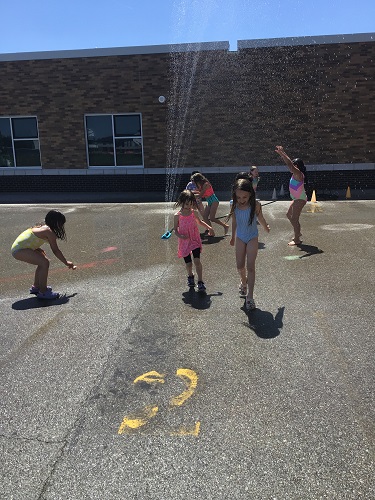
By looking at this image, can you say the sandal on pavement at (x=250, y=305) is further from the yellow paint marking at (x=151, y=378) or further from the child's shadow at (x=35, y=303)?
the child's shadow at (x=35, y=303)

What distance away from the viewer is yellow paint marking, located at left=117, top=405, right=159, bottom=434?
276 centimetres

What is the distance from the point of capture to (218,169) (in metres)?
16.3

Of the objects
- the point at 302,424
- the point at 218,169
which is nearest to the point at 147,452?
the point at 302,424

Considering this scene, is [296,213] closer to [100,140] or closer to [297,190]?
[297,190]

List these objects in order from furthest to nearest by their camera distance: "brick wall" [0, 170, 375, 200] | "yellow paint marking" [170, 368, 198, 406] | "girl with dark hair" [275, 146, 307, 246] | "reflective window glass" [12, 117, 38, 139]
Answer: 1. "reflective window glass" [12, 117, 38, 139]
2. "brick wall" [0, 170, 375, 200]
3. "girl with dark hair" [275, 146, 307, 246]
4. "yellow paint marking" [170, 368, 198, 406]

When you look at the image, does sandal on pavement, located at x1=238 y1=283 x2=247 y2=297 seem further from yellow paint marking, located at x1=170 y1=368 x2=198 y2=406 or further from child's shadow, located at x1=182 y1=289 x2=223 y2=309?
yellow paint marking, located at x1=170 y1=368 x2=198 y2=406

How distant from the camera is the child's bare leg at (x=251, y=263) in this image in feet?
15.5

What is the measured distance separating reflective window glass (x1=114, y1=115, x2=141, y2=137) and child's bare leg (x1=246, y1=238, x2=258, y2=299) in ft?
42.5

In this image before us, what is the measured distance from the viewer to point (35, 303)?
5234mm

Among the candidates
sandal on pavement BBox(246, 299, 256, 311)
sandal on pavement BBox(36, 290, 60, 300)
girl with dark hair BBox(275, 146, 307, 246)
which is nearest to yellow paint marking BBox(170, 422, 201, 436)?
sandal on pavement BBox(246, 299, 256, 311)

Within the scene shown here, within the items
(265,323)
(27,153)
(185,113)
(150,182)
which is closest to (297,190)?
(265,323)

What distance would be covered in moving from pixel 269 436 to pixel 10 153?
17.9 metres

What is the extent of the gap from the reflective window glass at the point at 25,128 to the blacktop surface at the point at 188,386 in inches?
496

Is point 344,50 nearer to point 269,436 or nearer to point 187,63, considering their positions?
point 187,63
